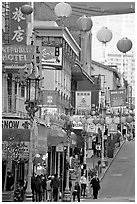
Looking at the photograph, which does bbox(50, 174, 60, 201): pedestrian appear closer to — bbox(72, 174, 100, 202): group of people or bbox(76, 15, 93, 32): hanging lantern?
bbox(72, 174, 100, 202): group of people

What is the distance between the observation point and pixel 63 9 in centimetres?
1772

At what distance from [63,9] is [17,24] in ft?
33.2

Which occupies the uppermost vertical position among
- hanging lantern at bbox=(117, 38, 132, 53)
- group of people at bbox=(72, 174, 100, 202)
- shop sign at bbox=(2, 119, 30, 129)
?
hanging lantern at bbox=(117, 38, 132, 53)

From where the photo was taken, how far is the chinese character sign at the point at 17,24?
27337 millimetres

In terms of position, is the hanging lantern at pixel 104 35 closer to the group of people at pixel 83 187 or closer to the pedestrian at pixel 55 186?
the pedestrian at pixel 55 186

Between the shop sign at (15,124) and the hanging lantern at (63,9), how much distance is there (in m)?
9.64

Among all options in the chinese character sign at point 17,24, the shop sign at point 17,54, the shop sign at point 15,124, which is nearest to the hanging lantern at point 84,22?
the shop sign at point 17,54

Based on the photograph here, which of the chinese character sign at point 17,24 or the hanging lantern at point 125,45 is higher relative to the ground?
the chinese character sign at point 17,24

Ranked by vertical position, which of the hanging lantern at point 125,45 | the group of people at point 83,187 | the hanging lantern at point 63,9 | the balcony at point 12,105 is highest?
the hanging lantern at point 63,9

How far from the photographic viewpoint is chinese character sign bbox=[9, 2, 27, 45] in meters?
27.3

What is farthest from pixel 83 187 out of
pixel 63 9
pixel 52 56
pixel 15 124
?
pixel 63 9

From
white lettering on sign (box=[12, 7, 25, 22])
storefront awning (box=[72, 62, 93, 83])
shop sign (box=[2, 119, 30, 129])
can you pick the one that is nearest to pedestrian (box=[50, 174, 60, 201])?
shop sign (box=[2, 119, 30, 129])

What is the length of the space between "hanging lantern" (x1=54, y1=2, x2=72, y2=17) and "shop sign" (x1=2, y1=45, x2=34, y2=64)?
3297 millimetres

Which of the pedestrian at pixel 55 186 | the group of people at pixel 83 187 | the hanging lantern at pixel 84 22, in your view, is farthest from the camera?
the group of people at pixel 83 187
